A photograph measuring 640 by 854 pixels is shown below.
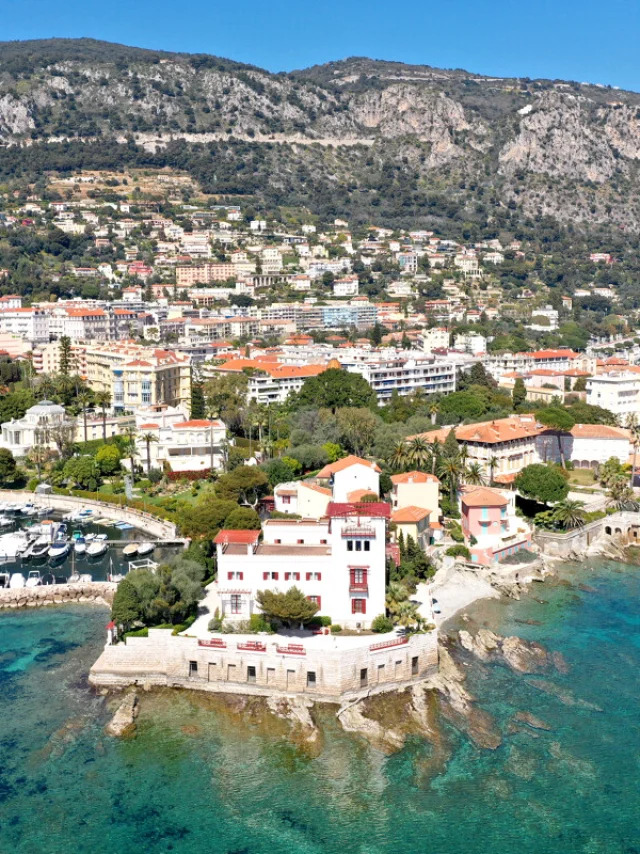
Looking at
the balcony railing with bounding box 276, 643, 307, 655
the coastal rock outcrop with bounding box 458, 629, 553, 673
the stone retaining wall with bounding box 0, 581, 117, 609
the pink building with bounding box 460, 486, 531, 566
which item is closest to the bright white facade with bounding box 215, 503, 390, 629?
the balcony railing with bounding box 276, 643, 307, 655

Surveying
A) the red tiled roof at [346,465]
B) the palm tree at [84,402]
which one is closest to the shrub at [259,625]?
the red tiled roof at [346,465]

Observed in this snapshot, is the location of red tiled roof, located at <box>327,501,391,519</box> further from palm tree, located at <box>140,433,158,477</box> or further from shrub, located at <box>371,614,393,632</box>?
palm tree, located at <box>140,433,158,477</box>

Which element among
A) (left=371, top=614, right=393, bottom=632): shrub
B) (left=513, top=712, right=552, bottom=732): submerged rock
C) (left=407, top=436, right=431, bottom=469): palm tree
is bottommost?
(left=513, top=712, right=552, bottom=732): submerged rock

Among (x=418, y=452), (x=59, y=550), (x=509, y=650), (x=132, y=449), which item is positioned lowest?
(x=509, y=650)

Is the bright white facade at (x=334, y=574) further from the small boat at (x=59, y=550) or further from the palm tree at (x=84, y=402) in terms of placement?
the palm tree at (x=84, y=402)

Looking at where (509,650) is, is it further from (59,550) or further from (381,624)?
(59,550)

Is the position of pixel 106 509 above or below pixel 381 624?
above

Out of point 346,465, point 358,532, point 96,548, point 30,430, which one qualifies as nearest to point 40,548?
point 96,548

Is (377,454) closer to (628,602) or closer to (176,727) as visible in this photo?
(628,602)
